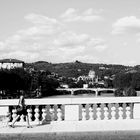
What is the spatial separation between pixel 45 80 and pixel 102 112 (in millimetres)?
138822

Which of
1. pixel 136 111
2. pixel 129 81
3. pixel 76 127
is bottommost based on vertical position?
pixel 76 127

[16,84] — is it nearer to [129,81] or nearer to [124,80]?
[129,81]

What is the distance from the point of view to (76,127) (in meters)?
13.4

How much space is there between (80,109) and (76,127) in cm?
169

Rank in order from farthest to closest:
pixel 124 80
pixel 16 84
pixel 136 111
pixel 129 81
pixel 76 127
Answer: pixel 124 80 → pixel 129 81 → pixel 16 84 → pixel 136 111 → pixel 76 127

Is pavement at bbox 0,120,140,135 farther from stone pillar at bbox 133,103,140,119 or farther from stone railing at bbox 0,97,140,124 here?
stone pillar at bbox 133,103,140,119

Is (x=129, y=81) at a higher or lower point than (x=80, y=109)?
higher

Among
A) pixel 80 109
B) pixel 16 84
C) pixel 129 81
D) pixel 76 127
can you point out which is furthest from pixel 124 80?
pixel 76 127

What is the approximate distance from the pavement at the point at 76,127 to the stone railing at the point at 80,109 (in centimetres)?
41

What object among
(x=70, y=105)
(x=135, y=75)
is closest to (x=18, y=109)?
(x=70, y=105)

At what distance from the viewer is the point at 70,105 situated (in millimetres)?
14508

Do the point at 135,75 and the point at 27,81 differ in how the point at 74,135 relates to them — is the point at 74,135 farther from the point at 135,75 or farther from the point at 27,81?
the point at 135,75

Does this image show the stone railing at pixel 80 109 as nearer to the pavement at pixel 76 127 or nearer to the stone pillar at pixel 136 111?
the stone pillar at pixel 136 111

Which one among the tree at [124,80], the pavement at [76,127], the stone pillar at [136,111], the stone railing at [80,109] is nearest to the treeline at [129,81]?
the tree at [124,80]
